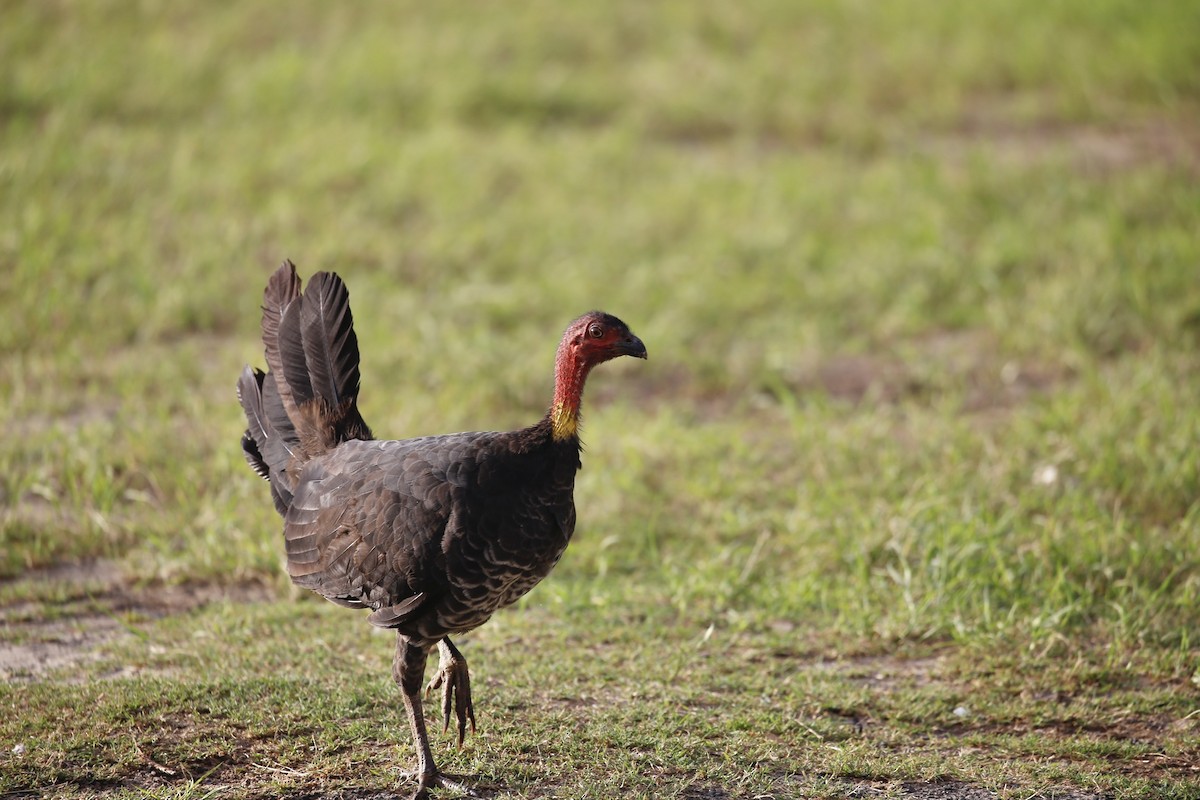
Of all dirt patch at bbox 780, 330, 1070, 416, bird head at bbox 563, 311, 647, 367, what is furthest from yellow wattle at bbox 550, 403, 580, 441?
dirt patch at bbox 780, 330, 1070, 416

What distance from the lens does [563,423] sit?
13.2 feet

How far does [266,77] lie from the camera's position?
9.97 m

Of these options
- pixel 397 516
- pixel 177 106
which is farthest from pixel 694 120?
pixel 397 516

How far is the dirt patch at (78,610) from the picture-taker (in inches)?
183

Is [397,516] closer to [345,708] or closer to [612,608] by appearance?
[345,708]

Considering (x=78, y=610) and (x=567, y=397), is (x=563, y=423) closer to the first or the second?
(x=567, y=397)

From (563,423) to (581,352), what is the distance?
238mm

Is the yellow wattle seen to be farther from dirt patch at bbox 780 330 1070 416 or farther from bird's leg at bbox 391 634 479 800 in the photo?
dirt patch at bbox 780 330 1070 416

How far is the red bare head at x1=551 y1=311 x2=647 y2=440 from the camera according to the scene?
159 inches

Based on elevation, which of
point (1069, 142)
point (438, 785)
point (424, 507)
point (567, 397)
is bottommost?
point (438, 785)

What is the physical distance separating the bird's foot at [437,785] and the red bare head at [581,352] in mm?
1114

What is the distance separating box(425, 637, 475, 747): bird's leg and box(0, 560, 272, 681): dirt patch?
1202 mm

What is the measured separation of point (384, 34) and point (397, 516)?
7.96 meters

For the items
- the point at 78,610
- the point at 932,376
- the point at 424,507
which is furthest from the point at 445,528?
the point at 932,376
